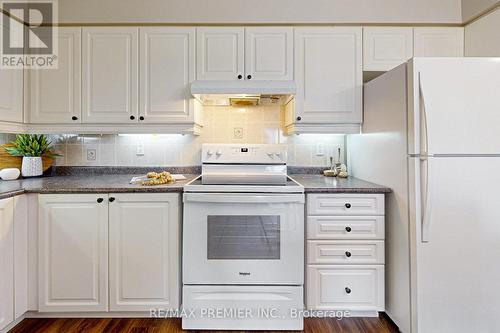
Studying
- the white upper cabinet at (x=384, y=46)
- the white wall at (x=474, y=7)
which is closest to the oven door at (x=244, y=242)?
the white upper cabinet at (x=384, y=46)

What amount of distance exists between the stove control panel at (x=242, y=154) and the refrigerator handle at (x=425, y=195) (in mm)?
1088

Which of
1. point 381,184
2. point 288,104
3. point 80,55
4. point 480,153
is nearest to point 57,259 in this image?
point 80,55

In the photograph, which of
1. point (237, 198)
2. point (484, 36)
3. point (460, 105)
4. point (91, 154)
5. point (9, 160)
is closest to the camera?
point (460, 105)

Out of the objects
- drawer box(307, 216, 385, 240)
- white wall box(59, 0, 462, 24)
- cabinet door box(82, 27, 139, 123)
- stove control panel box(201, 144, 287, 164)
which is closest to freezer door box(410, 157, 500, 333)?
drawer box(307, 216, 385, 240)

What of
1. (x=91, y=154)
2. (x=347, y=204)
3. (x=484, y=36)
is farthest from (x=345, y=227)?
(x=91, y=154)

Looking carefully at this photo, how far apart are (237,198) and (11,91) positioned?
185 cm

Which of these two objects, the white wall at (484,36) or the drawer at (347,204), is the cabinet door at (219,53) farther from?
the white wall at (484,36)

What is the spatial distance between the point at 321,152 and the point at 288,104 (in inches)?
21.0

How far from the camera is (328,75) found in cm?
220

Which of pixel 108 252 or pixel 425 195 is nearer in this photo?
pixel 425 195

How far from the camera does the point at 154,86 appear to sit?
2193 mm

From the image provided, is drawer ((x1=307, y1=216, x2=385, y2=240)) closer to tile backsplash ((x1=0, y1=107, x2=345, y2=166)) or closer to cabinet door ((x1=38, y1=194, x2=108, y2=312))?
tile backsplash ((x1=0, y1=107, x2=345, y2=166))

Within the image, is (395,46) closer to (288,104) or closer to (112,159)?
(288,104)

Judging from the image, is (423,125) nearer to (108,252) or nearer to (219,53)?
(219,53)
